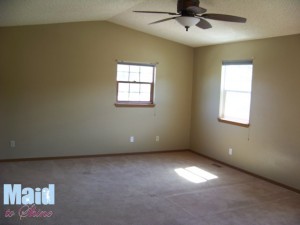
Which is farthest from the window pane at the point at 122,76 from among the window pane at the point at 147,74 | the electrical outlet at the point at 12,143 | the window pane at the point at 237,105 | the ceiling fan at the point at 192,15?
the ceiling fan at the point at 192,15

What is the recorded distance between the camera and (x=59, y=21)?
221 inches

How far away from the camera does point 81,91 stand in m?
6.11

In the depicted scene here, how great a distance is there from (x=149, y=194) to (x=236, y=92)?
8.83ft

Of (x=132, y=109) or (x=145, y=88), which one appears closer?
(x=132, y=109)

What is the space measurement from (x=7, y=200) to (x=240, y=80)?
4.27 meters

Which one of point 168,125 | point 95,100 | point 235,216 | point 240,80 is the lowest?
point 235,216

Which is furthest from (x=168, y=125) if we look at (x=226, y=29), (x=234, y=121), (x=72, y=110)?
(x=226, y=29)

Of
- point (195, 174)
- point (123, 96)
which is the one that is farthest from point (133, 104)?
point (195, 174)

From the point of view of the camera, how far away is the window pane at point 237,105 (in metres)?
5.66

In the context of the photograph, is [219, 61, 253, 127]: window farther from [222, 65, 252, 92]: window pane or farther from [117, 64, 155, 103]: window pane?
[117, 64, 155, 103]: window pane

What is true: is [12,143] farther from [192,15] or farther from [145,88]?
[192,15]

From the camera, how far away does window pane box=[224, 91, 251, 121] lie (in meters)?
5.66

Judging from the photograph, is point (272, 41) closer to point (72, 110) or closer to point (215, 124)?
point (215, 124)

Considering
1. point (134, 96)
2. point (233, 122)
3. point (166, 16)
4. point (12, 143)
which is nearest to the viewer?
point (166, 16)
